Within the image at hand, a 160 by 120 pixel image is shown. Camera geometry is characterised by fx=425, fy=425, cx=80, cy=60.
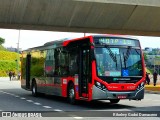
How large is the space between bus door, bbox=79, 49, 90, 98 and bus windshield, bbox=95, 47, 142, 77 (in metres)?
0.59

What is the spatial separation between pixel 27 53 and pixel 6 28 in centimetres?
287

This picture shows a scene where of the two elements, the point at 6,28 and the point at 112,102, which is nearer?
the point at 112,102

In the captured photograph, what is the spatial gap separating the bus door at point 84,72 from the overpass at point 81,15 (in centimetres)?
799

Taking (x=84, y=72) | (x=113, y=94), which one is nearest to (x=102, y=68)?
(x=84, y=72)

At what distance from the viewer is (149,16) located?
91.8 feet

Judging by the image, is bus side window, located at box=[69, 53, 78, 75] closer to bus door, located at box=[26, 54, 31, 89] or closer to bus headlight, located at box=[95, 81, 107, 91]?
bus headlight, located at box=[95, 81, 107, 91]

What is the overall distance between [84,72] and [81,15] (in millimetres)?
9887

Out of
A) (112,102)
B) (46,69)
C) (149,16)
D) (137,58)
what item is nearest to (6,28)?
(46,69)

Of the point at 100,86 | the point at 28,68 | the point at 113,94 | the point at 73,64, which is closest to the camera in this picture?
the point at 100,86

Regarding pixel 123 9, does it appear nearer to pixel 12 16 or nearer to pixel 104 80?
pixel 12 16

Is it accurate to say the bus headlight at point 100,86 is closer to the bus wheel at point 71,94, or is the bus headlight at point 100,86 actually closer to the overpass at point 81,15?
the bus wheel at point 71,94

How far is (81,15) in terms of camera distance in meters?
26.8

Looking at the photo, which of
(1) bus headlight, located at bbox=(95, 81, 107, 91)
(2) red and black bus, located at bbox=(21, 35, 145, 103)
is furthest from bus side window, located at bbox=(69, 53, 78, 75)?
(1) bus headlight, located at bbox=(95, 81, 107, 91)

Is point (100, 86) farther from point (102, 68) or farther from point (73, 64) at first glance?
point (73, 64)
